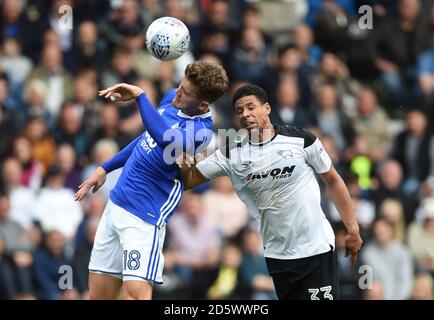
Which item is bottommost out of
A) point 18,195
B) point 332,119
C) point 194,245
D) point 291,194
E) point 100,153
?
point 194,245

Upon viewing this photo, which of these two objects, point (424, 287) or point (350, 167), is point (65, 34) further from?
point (424, 287)

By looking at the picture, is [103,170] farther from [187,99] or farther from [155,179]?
[187,99]

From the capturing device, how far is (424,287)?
14.0m

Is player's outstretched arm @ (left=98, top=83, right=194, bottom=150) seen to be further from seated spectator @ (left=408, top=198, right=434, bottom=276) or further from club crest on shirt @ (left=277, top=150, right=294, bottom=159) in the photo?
seated spectator @ (left=408, top=198, right=434, bottom=276)

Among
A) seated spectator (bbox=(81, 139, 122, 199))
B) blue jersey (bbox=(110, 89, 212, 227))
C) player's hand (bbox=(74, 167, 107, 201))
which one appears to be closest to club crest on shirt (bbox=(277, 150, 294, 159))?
blue jersey (bbox=(110, 89, 212, 227))

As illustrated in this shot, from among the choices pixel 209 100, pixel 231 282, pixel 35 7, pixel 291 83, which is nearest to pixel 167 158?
pixel 209 100

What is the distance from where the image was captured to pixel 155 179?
9.97m

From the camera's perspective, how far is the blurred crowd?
1386 centimetres

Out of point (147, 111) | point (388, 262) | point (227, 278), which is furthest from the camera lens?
point (388, 262)

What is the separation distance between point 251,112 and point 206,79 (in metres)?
0.45

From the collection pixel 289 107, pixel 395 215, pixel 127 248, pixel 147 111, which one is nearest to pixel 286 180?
pixel 147 111

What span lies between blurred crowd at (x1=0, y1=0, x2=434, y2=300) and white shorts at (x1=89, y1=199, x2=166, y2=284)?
10.5ft

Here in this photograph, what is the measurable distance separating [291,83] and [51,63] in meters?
3.08

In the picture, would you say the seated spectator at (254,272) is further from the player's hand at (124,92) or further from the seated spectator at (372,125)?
the player's hand at (124,92)
